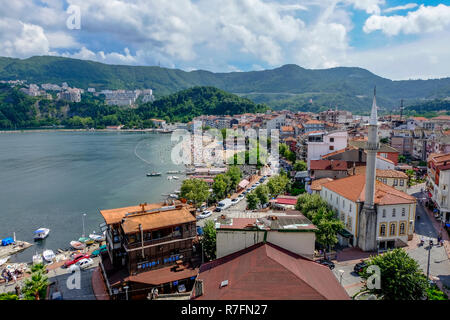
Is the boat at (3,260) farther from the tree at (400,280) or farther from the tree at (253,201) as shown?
the tree at (400,280)

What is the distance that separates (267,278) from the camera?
19.6 feet

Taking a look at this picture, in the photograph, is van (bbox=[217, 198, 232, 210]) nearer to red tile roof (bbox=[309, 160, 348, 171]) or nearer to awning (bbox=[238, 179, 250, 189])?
awning (bbox=[238, 179, 250, 189])

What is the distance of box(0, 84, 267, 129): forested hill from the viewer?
9175 centimetres

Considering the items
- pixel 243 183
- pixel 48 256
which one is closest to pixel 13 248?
pixel 48 256

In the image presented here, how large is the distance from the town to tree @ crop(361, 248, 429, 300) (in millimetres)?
38

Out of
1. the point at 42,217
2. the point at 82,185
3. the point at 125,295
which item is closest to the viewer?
the point at 125,295

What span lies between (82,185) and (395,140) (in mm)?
31465

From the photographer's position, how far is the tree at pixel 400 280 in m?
7.58

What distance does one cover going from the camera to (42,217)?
827 inches

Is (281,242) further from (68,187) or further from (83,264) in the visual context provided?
(68,187)
